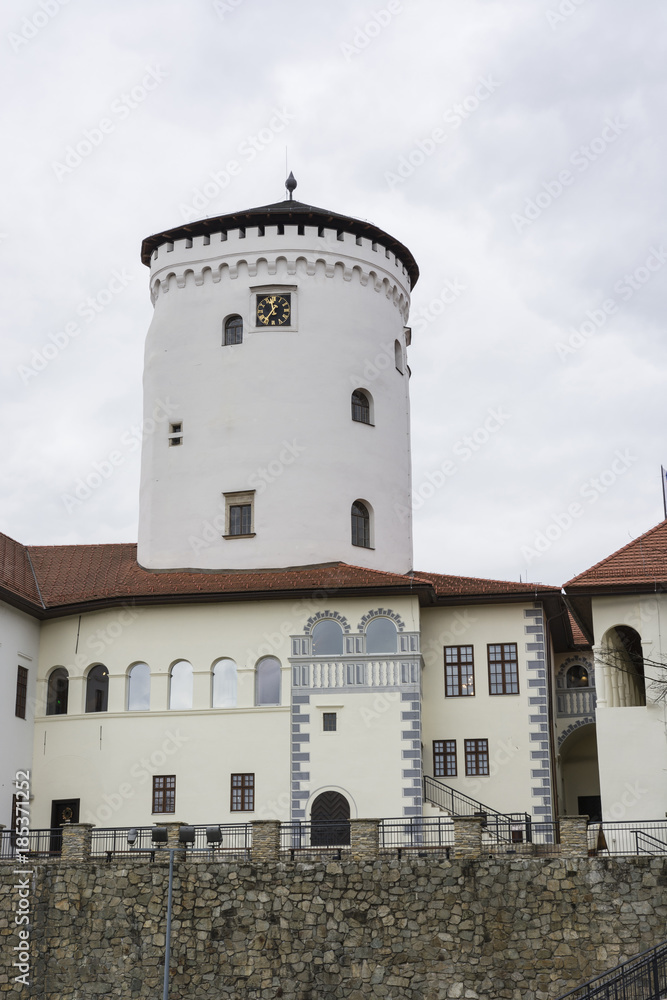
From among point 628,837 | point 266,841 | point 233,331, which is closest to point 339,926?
point 266,841

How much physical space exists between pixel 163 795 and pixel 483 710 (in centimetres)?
859

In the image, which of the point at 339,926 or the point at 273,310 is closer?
the point at 339,926

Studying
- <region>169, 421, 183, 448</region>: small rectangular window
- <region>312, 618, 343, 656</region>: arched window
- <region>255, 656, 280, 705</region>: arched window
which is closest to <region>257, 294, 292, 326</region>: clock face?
<region>169, 421, 183, 448</region>: small rectangular window

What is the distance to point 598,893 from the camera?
23.9m

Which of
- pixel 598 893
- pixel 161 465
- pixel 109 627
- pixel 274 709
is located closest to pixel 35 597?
pixel 109 627

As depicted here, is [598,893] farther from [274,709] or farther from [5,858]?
[5,858]

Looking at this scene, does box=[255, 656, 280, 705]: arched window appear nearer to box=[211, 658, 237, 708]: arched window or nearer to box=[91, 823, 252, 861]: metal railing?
box=[211, 658, 237, 708]: arched window

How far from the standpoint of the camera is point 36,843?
2908 cm

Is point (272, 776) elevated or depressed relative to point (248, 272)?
depressed

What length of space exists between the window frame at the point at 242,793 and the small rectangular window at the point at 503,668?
6.87 metres

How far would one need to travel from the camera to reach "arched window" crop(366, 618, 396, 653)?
32.0 m

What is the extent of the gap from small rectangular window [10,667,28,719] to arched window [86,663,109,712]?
1.63 metres

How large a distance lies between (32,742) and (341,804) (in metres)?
8.60

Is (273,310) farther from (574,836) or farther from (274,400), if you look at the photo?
(574,836)
